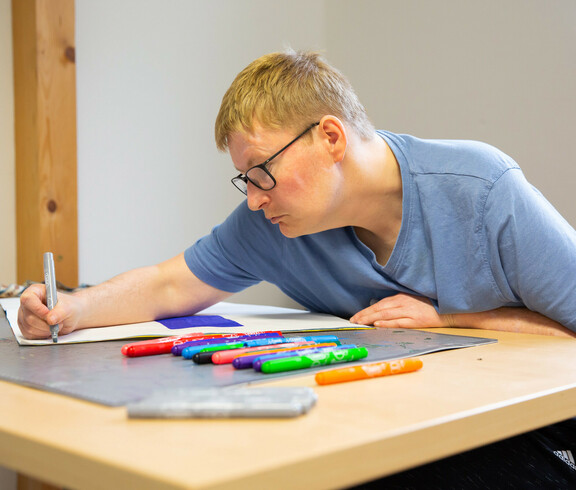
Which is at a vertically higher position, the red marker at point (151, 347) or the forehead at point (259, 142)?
the forehead at point (259, 142)

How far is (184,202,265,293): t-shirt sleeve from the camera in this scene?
1.38 metres

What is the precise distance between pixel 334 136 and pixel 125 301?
0.53m

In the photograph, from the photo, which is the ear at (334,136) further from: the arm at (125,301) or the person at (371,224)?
the arm at (125,301)

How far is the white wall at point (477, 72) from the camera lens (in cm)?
232

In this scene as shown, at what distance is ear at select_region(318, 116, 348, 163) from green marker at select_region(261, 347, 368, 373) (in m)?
0.56

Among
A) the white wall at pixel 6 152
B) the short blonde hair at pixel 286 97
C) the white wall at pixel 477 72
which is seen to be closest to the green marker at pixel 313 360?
the short blonde hair at pixel 286 97

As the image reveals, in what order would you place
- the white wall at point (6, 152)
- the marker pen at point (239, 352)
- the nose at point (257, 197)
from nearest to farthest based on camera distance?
1. the marker pen at point (239, 352)
2. the nose at point (257, 197)
3. the white wall at point (6, 152)

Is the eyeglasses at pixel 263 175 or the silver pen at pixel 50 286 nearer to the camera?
the silver pen at pixel 50 286

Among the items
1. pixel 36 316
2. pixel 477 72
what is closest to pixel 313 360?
pixel 36 316

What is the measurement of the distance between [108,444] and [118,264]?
239cm

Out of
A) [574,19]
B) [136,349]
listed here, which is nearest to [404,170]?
[136,349]

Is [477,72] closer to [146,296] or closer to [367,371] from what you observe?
[146,296]

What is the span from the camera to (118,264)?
2.74m

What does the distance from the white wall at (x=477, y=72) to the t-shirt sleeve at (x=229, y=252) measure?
4.61 feet
